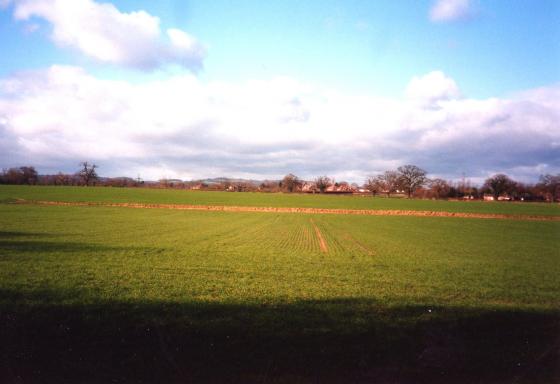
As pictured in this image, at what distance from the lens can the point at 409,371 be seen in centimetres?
611

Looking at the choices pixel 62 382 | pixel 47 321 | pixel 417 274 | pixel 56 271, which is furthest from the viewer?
pixel 417 274

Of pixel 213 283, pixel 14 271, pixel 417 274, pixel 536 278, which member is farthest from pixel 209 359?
pixel 536 278

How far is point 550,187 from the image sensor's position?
385 feet

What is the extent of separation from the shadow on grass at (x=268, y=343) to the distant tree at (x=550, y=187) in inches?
5500

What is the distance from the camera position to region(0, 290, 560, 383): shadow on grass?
229 inches

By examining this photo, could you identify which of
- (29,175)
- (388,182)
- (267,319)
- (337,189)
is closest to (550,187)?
(388,182)

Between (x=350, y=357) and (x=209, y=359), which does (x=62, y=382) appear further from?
(x=350, y=357)

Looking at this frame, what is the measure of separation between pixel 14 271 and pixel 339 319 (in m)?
12.3

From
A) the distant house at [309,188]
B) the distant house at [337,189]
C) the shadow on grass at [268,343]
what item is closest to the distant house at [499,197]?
the distant house at [337,189]

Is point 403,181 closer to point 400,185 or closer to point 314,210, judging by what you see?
→ point 400,185

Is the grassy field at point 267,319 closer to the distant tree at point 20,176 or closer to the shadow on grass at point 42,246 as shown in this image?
the shadow on grass at point 42,246

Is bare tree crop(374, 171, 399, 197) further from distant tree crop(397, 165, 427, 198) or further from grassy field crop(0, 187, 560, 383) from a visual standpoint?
grassy field crop(0, 187, 560, 383)

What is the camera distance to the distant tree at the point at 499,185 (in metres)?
132

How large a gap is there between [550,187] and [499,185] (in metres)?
17.9
